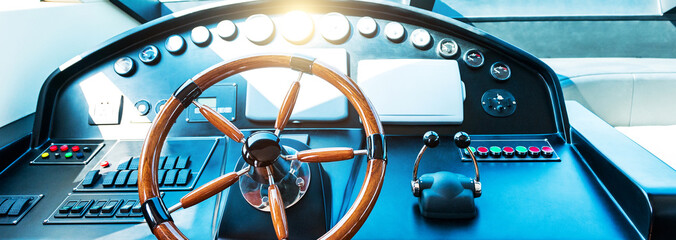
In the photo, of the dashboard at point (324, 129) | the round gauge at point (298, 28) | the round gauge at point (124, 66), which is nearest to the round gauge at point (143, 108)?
the dashboard at point (324, 129)

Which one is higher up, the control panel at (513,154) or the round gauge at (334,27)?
the round gauge at (334,27)

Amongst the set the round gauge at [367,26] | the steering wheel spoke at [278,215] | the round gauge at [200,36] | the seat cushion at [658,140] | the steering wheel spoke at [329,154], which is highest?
the round gauge at [200,36]

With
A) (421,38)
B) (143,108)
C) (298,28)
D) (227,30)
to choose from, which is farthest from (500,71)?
(143,108)

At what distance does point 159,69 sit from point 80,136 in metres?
0.33

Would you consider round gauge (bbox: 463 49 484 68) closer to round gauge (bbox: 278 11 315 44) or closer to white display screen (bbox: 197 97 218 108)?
round gauge (bbox: 278 11 315 44)

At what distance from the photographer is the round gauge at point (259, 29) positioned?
123cm

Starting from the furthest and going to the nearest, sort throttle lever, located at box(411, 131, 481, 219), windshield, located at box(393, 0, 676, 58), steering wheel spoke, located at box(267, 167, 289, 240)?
windshield, located at box(393, 0, 676, 58)
throttle lever, located at box(411, 131, 481, 219)
steering wheel spoke, located at box(267, 167, 289, 240)

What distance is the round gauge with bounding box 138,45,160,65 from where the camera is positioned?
1.24 meters

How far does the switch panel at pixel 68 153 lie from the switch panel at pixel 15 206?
0.49ft

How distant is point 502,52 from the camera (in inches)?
47.4

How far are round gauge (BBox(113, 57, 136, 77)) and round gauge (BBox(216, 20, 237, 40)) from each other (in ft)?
1.01

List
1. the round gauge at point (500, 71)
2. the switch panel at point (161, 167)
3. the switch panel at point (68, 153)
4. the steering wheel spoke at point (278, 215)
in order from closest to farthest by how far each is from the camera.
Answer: the steering wheel spoke at point (278, 215)
the switch panel at point (161, 167)
the switch panel at point (68, 153)
the round gauge at point (500, 71)

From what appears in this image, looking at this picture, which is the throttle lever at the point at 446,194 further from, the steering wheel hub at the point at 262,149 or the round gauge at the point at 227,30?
the round gauge at the point at 227,30

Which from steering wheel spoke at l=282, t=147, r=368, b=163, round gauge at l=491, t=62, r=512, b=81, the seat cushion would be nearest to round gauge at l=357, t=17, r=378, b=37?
round gauge at l=491, t=62, r=512, b=81
